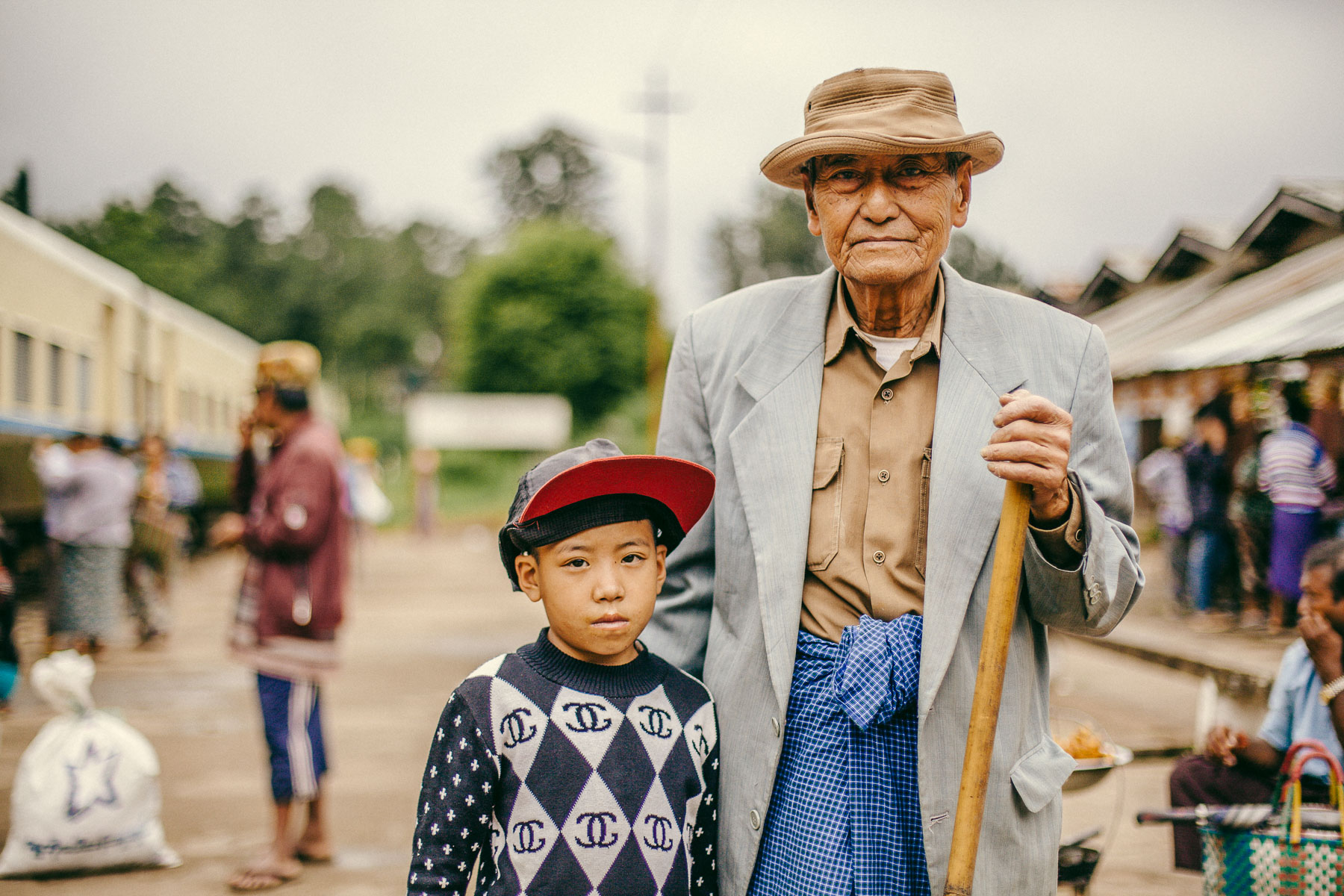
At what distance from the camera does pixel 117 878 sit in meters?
4.49

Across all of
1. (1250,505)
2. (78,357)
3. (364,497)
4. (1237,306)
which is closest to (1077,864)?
(1237,306)

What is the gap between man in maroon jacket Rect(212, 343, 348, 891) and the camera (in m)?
4.32

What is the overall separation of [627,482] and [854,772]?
0.61m

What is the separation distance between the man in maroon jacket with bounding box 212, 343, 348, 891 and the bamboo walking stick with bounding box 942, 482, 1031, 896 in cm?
334

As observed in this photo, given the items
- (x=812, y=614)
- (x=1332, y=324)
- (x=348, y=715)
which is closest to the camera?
(x=812, y=614)

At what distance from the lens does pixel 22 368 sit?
10883mm

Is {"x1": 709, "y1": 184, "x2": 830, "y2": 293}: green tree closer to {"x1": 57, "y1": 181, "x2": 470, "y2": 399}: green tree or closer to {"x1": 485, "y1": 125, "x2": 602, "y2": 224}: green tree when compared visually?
{"x1": 485, "y1": 125, "x2": 602, "y2": 224}: green tree

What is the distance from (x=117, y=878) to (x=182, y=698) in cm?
357

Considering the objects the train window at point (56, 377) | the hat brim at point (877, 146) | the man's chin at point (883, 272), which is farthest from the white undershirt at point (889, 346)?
the train window at point (56, 377)

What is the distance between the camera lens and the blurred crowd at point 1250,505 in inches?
290

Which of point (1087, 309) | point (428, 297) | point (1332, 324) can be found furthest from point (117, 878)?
point (428, 297)

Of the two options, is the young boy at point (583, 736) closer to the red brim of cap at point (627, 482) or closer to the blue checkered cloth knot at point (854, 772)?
the red brim of cap at point (627, 482)

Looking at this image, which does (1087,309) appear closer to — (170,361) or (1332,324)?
(1332,324)

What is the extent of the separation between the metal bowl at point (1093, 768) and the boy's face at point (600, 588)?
1.65 metres
